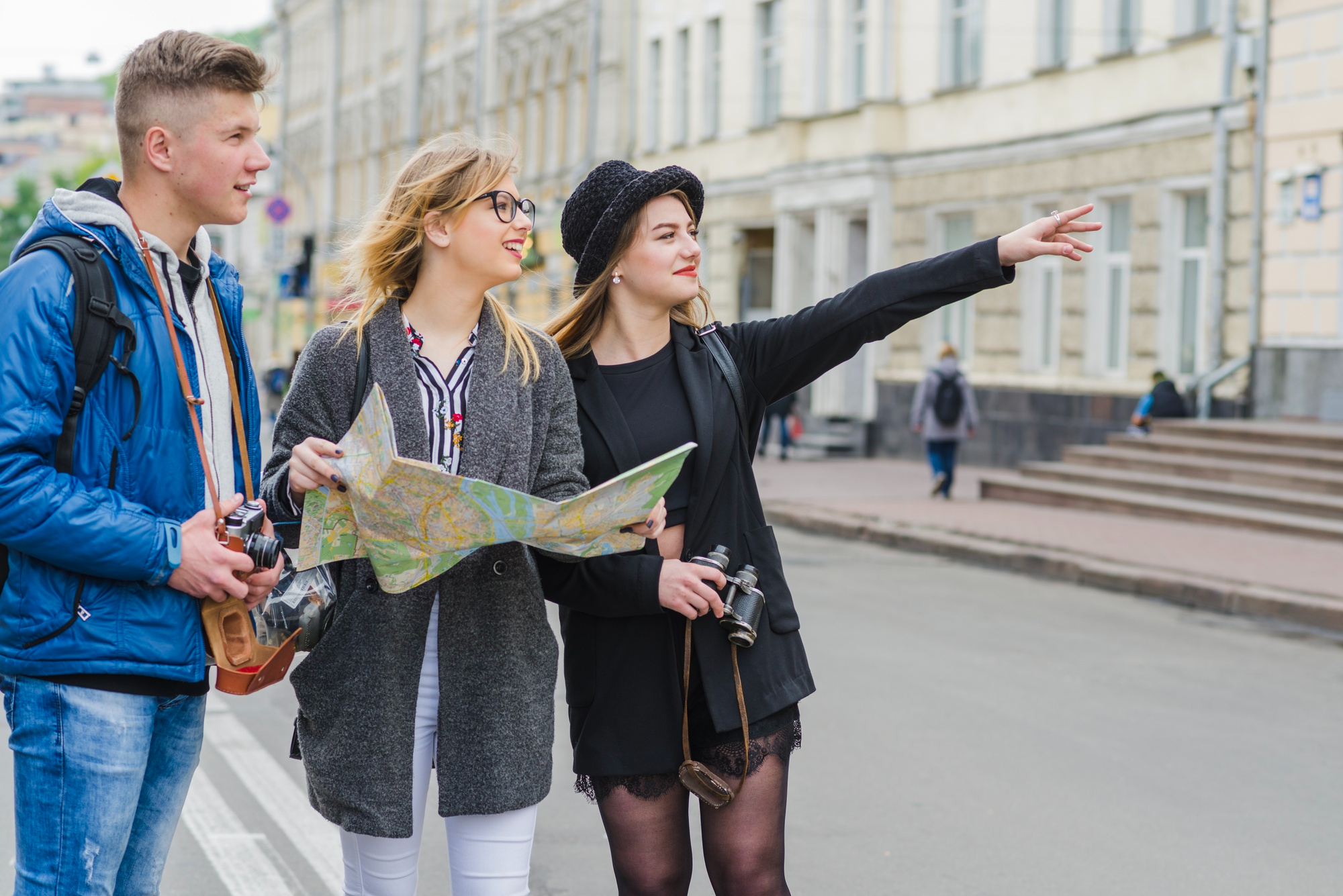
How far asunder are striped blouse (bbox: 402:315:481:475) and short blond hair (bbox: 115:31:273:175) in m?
0.56

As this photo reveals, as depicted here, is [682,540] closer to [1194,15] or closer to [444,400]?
[444,400]

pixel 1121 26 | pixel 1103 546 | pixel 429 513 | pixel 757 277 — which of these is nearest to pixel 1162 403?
pixel 1121 26

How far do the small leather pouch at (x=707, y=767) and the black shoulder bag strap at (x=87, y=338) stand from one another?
3.70ft

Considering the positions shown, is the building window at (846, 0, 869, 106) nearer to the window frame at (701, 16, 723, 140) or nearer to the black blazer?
the window frame at (701, 16, 723, 140)

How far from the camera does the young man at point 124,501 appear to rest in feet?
7.95

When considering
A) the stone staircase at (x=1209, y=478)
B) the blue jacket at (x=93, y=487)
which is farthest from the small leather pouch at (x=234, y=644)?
the stone staircase at (x=1209, y=478)

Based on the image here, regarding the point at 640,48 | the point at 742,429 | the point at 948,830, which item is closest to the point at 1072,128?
the point at 640,48

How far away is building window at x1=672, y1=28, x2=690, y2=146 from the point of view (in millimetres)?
30844

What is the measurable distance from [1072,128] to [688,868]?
63.1 ft

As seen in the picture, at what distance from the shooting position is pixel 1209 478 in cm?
1569

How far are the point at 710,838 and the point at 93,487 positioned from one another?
1.35 meters

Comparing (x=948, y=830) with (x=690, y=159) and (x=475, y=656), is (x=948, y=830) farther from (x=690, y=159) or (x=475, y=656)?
(x=690, y=159)

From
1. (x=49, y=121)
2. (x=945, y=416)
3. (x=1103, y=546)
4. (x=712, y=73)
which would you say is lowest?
(x=1103, y=546)

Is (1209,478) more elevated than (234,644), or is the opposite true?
(234,644)
